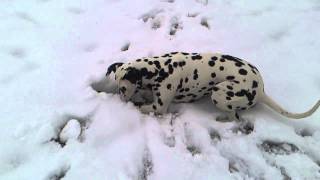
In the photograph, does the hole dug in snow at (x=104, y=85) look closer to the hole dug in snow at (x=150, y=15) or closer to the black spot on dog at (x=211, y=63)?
the black spot on dog at (x=211, y=63)

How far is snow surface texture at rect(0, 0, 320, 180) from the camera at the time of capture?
231cm

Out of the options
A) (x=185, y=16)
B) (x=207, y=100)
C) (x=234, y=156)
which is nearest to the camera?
(x=234, y=156)

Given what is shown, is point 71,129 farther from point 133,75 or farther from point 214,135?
point 214,135

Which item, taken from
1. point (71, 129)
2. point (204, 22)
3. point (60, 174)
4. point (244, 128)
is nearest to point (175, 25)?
point (204, 22)

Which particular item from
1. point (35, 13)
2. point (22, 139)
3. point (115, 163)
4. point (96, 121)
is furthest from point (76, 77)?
point (35, 13)

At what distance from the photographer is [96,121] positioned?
2.52 m

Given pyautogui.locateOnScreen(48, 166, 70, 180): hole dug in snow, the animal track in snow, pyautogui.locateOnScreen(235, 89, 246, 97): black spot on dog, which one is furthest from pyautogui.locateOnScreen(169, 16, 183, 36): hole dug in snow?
pyautogui.locateOnScreen(48, 166, 70, 180): hole dug in snow

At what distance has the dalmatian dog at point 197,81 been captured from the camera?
2516 mm

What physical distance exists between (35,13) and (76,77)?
1010mm

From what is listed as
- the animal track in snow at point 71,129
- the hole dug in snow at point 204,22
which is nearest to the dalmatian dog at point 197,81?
the animal track in snow at point 71,129

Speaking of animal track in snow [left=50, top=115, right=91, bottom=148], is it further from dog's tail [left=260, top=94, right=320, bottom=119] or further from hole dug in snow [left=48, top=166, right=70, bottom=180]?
dog's tail [left=260, top=94, right=320, bottom=119]

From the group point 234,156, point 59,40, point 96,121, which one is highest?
point 59,40

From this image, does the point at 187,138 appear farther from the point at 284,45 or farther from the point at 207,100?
the point at 284,45

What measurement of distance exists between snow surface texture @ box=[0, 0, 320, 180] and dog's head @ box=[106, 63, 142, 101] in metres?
0.09
